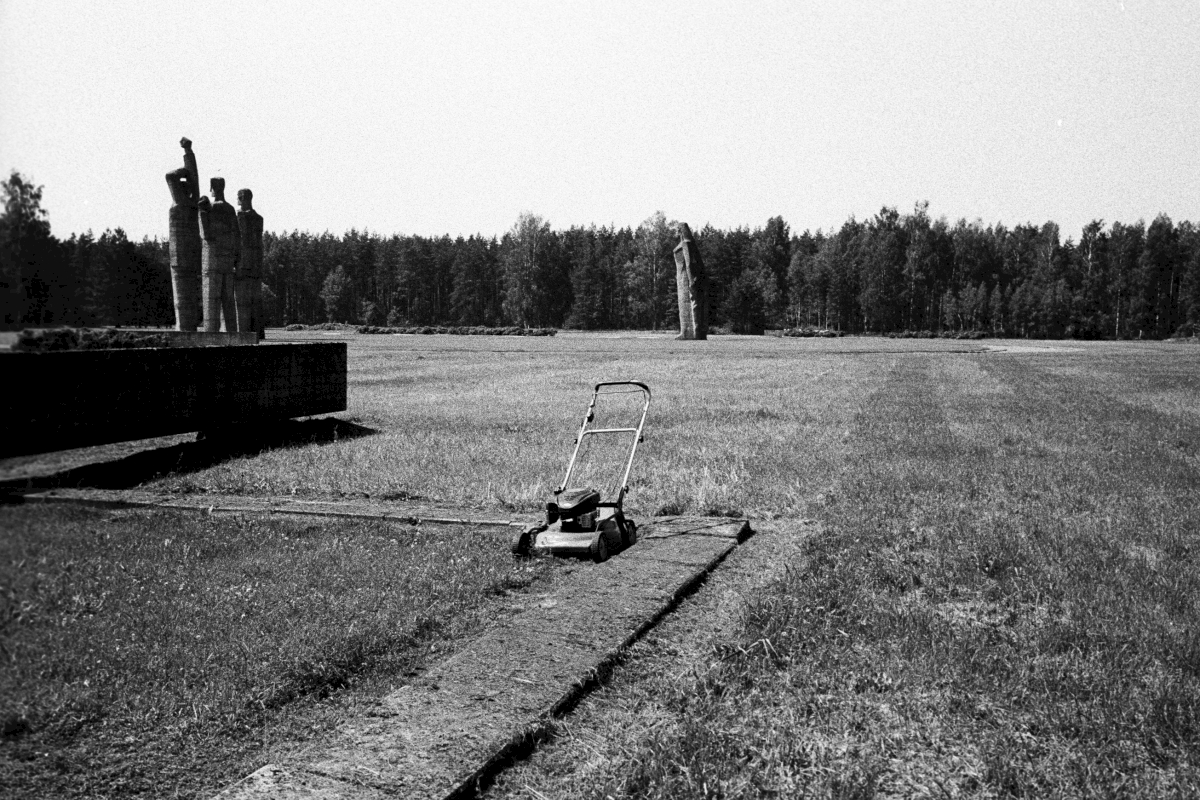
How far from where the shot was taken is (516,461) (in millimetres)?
10391

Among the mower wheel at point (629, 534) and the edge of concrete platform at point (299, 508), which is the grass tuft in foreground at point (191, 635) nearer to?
the edge of concrete platform at point (299, 508)

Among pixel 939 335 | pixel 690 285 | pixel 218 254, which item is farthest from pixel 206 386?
pixel 939 335

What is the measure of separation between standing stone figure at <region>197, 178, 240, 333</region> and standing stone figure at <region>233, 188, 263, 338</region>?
956 mm

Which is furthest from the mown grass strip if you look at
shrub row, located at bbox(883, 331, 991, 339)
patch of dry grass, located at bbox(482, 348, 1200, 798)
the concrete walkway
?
shrub row, located at bbox(883, 331, 991, 339)

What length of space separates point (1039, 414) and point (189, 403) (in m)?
13.4

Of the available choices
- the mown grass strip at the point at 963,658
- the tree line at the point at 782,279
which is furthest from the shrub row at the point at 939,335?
the mown grass strip at the point at 963,658

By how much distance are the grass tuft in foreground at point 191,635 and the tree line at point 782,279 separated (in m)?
80.3

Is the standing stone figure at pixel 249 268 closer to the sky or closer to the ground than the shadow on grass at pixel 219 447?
closer to the sky

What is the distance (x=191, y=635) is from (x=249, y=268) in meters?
27.4

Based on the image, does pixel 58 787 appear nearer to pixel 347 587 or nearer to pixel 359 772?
pixel 359 772

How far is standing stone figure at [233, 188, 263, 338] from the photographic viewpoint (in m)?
29.7

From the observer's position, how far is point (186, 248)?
26781mm

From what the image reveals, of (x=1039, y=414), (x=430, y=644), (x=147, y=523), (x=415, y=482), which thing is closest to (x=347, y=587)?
(x=430, y=644)

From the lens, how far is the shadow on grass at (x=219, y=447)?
9.30 m
